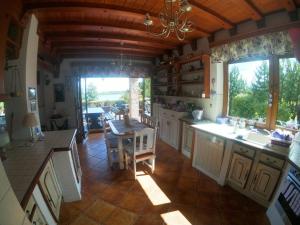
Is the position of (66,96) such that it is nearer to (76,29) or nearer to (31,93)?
(76,29)

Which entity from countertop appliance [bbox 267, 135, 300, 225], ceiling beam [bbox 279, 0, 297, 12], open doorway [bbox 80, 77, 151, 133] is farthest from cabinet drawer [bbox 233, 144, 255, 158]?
open doorway [bbox 80, 77, 151, 133]

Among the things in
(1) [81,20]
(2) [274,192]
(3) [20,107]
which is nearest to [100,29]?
(1) [81,20]

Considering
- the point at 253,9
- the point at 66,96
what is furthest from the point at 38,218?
the point at 66,96

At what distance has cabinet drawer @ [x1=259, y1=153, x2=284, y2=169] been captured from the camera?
1999 mm

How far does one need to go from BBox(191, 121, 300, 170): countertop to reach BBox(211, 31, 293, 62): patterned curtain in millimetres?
1193

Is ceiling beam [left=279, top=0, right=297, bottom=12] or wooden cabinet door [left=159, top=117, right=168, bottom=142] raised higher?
ceiling beam [left=279, top=0, right=297, bottom=12]

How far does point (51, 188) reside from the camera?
181 centimetres

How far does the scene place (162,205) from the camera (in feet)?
7.45

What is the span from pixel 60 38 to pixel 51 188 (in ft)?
8.90

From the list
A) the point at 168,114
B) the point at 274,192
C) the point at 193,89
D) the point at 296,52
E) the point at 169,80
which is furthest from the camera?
the point at 169,80

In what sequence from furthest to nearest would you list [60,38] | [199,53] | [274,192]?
[199,53]
[60,38]
[274,192]

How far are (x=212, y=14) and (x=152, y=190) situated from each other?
8.66ft

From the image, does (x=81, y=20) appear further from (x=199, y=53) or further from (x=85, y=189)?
(x=85, y=189)

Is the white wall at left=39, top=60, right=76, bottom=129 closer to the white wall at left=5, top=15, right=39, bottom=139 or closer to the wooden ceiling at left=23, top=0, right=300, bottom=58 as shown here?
the wooden ceiling at left=23, top=0, right=300, bottom=58
